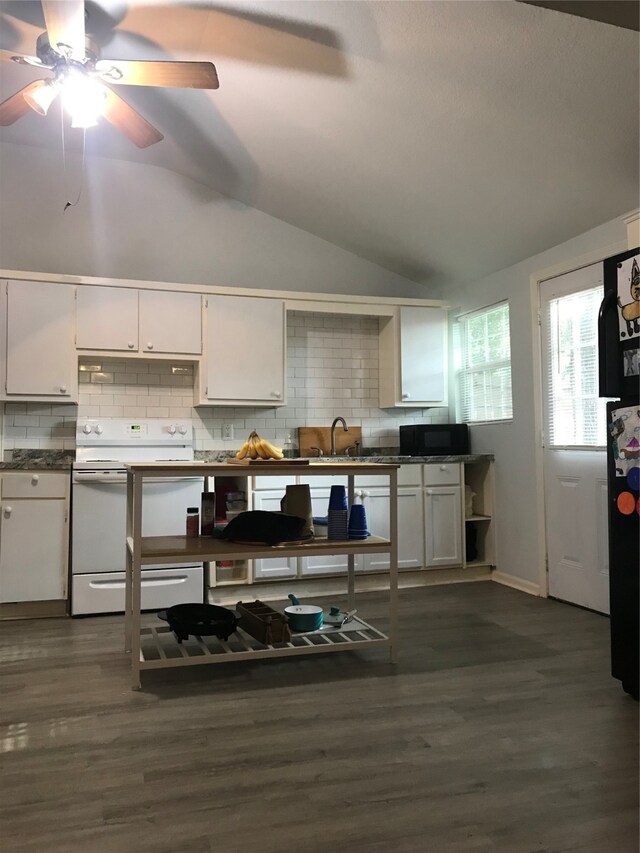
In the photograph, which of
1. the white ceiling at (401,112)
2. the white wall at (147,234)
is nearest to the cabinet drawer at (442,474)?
the white ceiling at (401,112)

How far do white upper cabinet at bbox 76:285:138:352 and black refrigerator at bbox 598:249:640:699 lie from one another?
3.04m

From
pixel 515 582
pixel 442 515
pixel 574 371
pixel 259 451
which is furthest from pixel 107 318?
pixel 515 582

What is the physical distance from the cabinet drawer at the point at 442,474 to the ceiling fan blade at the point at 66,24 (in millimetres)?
3326

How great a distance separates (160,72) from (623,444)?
2496 millimetres

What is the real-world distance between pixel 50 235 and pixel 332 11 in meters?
2.80

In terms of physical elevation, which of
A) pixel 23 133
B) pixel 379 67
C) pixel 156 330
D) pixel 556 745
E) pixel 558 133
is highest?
pixel 23 133

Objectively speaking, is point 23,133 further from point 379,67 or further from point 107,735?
point 107,735

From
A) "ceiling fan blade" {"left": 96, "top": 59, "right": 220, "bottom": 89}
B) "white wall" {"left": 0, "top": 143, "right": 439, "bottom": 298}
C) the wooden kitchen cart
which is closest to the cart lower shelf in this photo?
the wooden kitchen cart

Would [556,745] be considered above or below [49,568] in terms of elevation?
below

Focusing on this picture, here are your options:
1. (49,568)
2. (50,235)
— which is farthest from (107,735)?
(50,235)

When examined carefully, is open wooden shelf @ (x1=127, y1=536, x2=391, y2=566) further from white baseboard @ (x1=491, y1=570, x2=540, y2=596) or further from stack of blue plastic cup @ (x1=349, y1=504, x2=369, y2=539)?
white baseboard @ (x1=491, y1=570, x2=540, y2=596)

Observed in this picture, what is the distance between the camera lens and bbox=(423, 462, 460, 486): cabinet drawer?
4852mm

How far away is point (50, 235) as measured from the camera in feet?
15.8

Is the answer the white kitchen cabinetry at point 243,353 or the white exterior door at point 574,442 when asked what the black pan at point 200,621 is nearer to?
the white kitchen cabinetry at point 243,353
